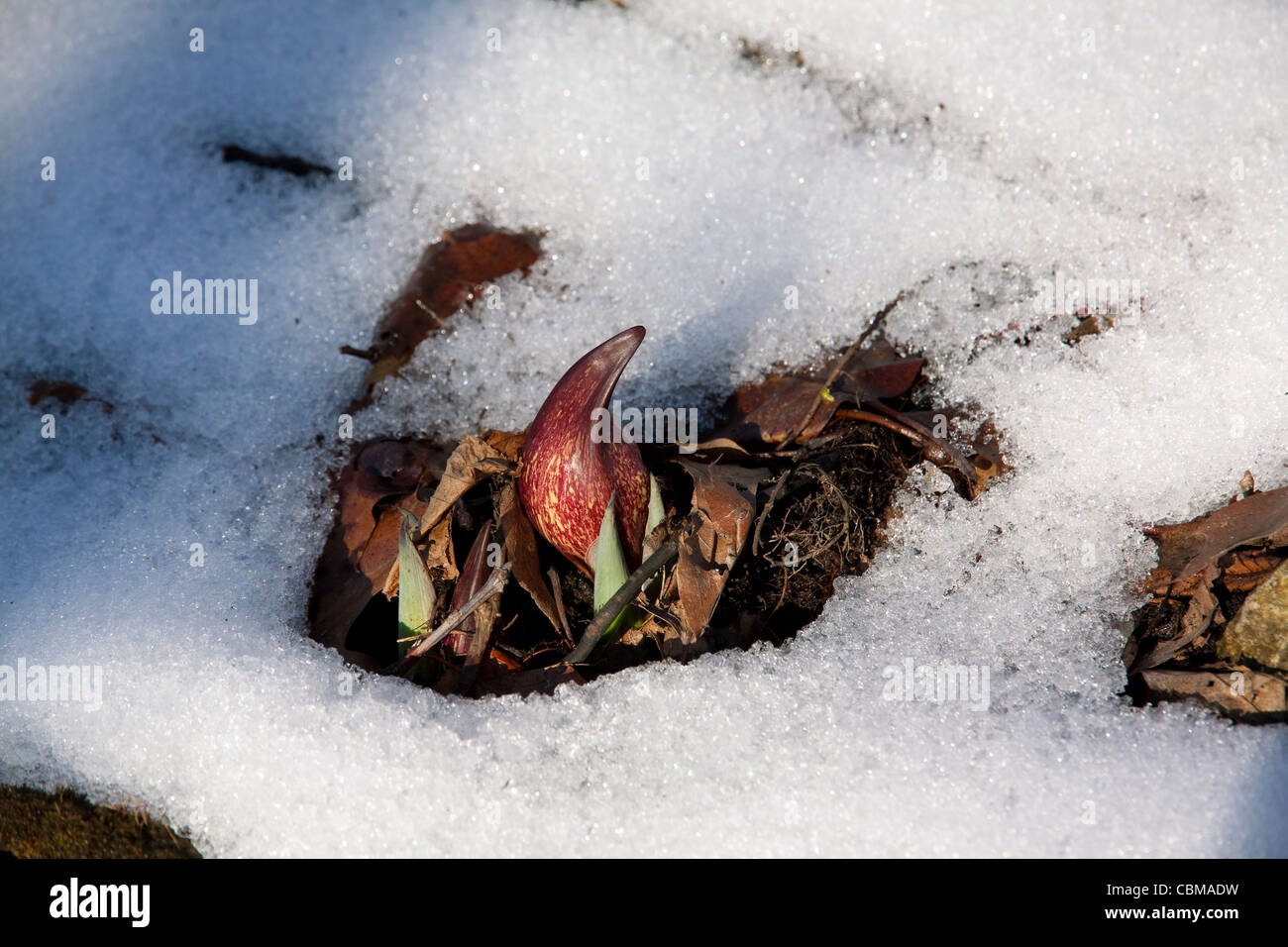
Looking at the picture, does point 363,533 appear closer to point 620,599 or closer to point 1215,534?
point 620,599

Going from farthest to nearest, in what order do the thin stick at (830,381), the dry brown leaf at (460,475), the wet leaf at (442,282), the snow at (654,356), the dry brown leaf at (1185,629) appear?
the wet leaf at (442,282) < the thin stick at (830,381) < the dry brown leaf at (460,475) < the dry brown leaf at (1185,629) < the snow at (654,356)

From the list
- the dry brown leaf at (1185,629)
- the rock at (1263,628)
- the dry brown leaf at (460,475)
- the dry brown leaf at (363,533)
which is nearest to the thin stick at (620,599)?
the dry brown leaf at (460,475)

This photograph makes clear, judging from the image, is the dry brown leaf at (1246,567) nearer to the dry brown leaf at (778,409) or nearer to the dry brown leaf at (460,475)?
the dry brown leaf at (778,409)

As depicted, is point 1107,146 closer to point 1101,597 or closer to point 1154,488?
point 1154,488

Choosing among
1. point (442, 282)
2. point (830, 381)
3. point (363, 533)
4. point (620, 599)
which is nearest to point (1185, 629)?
point (830, 381)

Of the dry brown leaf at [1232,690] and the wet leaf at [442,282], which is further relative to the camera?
the wet leaf at [442,282]
